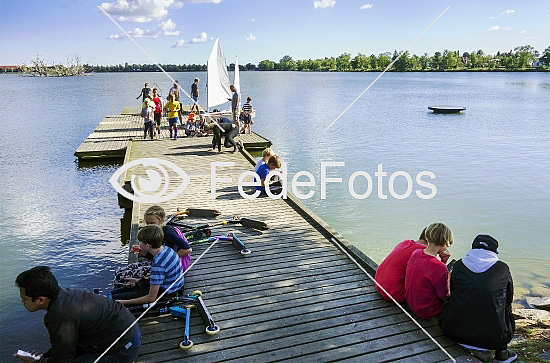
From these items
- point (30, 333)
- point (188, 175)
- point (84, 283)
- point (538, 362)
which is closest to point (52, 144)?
point (188, 175)

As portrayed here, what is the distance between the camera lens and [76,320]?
3422 mm

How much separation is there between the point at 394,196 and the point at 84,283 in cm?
872

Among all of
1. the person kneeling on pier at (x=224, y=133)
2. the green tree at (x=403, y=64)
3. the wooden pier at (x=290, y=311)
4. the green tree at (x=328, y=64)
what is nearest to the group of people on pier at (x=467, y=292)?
the wooden pier at (x=290, y=311)

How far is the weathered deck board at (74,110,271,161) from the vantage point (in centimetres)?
1641

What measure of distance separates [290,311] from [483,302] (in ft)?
6.53

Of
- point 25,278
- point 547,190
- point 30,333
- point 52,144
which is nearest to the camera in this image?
point 25,278

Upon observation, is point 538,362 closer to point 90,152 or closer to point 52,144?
point 90,152

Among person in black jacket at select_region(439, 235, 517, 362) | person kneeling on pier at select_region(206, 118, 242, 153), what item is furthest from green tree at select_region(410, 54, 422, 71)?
person in black jacket at select_region(439, 235, 517, 362)

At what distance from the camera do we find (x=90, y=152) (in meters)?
16.3

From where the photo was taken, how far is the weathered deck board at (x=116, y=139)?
16406 mm

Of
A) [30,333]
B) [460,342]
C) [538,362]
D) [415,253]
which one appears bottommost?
[30,333]

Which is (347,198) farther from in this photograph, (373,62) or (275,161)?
(373,62)

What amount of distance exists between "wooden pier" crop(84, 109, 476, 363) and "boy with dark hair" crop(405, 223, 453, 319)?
0.20 m

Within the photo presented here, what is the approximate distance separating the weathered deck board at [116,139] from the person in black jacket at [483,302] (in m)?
11.5
